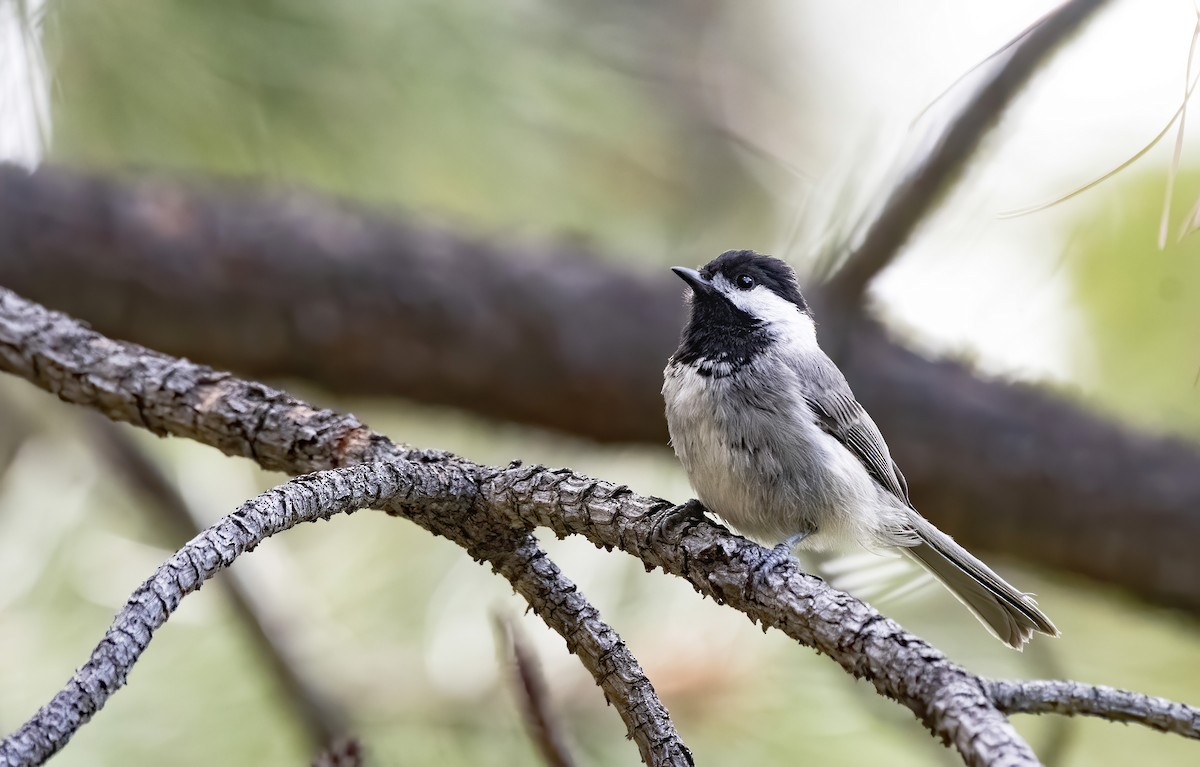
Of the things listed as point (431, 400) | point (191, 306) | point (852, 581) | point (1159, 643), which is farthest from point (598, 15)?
point (1159, 643)

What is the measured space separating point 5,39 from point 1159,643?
9.85ft

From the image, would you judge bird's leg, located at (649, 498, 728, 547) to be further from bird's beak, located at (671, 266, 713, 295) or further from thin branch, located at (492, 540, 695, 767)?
bird's beak, located at (671, 266, 713, 295)

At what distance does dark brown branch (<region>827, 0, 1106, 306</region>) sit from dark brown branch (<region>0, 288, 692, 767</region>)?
1238 mm

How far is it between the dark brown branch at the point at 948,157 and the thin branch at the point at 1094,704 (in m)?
1.41

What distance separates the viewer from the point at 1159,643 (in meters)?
2.61

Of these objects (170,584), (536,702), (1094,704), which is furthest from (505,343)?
(1094,704)

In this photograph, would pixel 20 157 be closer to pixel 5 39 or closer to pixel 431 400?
pixel 5 39

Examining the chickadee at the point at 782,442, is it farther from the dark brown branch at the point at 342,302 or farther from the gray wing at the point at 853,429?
the dark brown branch at the point at 342,302

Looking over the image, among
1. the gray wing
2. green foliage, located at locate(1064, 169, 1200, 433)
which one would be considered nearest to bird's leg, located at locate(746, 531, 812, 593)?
the gray wing

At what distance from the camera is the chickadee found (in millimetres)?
1799

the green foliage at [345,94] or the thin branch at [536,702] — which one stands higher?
the green foliage at [345,94]

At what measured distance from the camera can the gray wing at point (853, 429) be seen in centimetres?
196

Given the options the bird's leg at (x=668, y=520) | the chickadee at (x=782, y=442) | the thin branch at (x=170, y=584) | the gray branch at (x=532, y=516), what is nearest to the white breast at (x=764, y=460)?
the chickadee at (x=782, y=442)

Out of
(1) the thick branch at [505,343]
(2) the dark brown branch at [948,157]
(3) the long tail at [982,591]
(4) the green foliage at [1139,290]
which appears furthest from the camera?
(1) the thick branch at [505,343]
